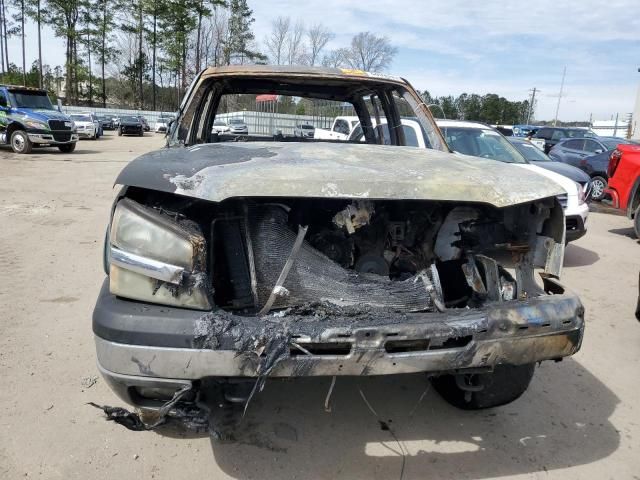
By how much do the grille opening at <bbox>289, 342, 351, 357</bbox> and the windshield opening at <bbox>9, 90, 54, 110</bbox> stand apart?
1816cm

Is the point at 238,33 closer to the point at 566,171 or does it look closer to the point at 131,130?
the point at 131,130

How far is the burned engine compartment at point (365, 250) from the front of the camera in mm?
2092

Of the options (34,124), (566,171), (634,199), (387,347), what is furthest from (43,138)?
(387,347)

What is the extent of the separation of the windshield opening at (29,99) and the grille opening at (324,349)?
18.2 m

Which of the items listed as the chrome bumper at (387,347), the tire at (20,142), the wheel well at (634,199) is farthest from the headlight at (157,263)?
the tire at (20,142)

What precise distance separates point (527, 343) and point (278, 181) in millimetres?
1190

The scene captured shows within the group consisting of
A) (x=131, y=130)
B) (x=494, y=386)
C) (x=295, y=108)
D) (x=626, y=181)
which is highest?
(x=295, y=108)

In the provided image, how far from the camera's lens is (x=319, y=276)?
2.14 meters

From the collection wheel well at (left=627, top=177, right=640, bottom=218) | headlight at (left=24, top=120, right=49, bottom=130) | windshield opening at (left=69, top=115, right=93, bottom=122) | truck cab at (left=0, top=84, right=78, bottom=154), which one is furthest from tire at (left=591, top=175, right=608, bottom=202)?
windshield opening at (left=69, top=115, right=93, bottom=122)

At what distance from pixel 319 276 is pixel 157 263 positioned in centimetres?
69

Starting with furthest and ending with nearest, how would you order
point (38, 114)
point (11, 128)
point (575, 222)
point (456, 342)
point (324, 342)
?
point (11, 128) < point (38, 114) < point (575, 222) < point (456, 342) < point (324, 342)

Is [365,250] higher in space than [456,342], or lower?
higher

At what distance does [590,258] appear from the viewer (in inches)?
259

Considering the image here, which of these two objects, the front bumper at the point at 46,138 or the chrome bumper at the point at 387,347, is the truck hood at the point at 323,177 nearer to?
the chrome bumper at the point at 387,347
